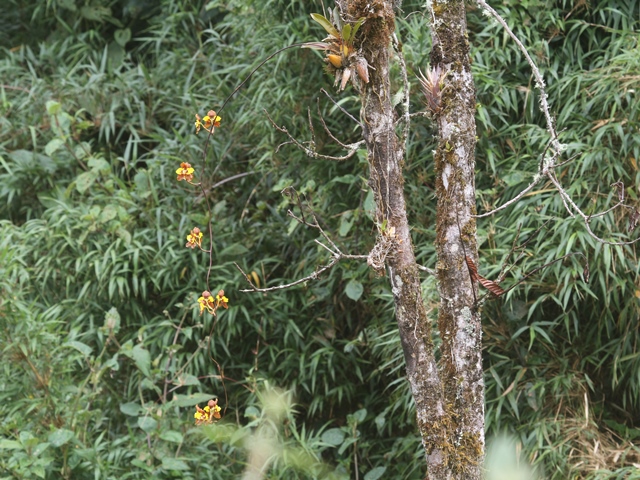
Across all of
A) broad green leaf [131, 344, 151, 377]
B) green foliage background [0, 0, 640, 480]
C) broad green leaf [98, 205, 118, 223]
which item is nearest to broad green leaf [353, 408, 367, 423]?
green foliage background [0, 0, 640, 480]

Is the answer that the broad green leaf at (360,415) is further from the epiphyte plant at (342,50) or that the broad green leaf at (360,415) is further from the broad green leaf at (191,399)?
the epiphyte plant at (342,50)

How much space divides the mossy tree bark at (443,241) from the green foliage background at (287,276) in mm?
737

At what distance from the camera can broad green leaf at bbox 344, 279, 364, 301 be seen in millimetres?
3010

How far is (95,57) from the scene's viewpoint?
4.45 metres

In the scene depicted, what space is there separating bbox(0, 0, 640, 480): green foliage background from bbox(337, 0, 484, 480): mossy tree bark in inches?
29.0

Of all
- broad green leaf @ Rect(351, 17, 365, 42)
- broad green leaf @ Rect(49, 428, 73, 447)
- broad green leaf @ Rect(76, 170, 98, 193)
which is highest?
broad green leaf @ Rect(351, 17, 365, 42)

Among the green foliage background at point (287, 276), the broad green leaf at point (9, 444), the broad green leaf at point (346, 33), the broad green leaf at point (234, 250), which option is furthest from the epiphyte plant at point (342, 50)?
the broad green leaf at point (234, 250)

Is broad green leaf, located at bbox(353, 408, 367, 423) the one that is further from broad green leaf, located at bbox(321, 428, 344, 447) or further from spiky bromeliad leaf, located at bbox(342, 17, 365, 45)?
spiky bromeliad leaf, located at bbox(342, 17, 365, 45)

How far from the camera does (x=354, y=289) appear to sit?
9.95ft

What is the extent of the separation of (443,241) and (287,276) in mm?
1826

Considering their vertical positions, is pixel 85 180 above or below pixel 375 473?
above

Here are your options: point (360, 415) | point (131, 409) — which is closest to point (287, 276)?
point (360, 415)

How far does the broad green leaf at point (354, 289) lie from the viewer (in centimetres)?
301

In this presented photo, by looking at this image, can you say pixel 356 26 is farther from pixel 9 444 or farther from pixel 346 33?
pixel 9 444
